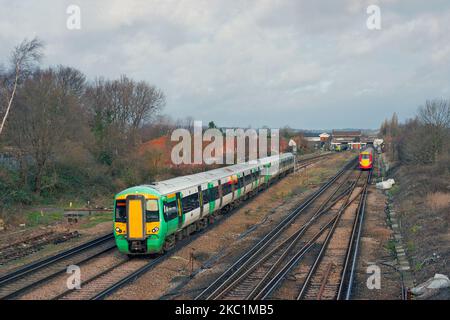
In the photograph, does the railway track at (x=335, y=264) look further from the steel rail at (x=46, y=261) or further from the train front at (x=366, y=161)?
the train front at (x=366, y=161)

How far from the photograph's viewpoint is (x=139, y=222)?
17.3m

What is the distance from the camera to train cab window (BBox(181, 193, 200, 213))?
20.2 meters

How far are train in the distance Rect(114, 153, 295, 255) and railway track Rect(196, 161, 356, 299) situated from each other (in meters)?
3.15

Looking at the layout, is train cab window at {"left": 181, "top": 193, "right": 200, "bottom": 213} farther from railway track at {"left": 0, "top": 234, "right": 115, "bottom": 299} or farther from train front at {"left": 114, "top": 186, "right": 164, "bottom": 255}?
railway track at {"left": 0, "top": 234, "right": 115, "bottom": 299}

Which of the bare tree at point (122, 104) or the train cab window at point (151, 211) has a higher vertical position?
the bare tree at point (122, 104)

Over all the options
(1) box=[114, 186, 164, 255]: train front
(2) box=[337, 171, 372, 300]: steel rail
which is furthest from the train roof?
(2) box=[337, 171, 372, 300]: steel rail

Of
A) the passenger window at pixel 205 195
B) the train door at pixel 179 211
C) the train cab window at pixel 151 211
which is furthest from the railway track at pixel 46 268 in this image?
the passenger window at pixel 205 195

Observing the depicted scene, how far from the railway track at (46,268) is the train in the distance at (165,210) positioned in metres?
2.12

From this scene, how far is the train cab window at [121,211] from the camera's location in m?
17.5

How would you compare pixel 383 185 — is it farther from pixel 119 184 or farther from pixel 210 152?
pixel 119 184

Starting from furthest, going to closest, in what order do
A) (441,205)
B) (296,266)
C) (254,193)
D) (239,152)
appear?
1. (239,152)
2. (254,193)
3. (441,205)
4. (296,266)
